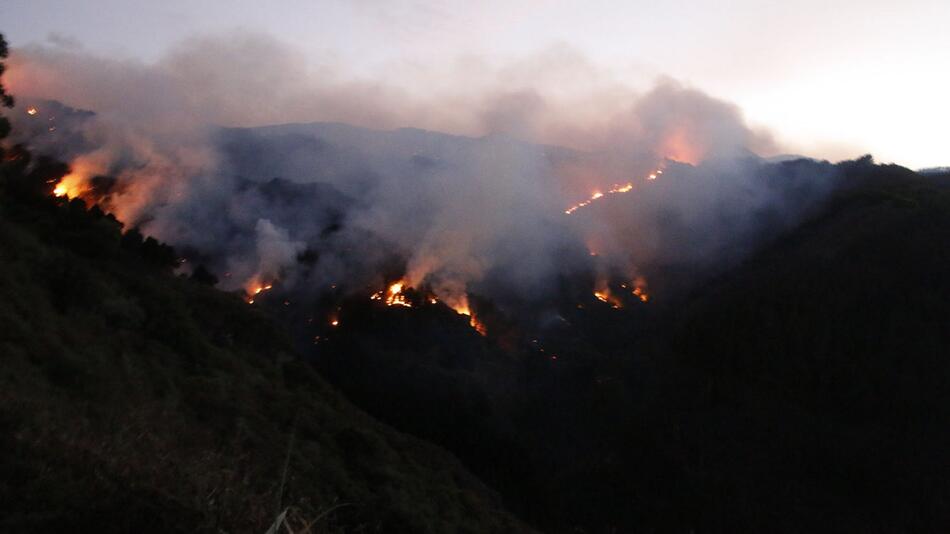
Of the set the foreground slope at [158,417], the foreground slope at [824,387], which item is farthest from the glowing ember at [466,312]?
the foreground slope at [158,417]

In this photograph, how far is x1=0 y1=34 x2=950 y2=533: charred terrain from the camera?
49.4 feet

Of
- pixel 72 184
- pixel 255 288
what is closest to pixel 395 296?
pixel 255 288

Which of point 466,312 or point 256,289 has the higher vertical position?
point 466,312

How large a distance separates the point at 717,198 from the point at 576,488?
8658 centimetres

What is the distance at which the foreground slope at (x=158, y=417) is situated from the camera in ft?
22.9

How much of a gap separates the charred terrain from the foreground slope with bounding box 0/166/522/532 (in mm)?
81

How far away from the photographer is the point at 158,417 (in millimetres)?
17156

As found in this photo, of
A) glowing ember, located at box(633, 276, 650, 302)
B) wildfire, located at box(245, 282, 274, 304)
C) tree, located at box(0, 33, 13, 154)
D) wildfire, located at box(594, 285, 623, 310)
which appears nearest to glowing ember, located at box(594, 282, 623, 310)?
wildfire, located at box(594, 285, 623, 310)

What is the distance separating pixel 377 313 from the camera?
81188 millimetres

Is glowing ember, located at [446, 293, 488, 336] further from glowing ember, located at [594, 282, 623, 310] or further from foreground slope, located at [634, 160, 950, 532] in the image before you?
glowing ember, located at [594, 282, 623, 310]

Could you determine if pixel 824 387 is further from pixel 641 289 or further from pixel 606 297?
pixel 641 289

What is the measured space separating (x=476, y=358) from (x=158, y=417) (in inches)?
2357

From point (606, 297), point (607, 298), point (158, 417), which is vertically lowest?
point (158, 417)

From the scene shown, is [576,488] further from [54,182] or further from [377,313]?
[54,182]
